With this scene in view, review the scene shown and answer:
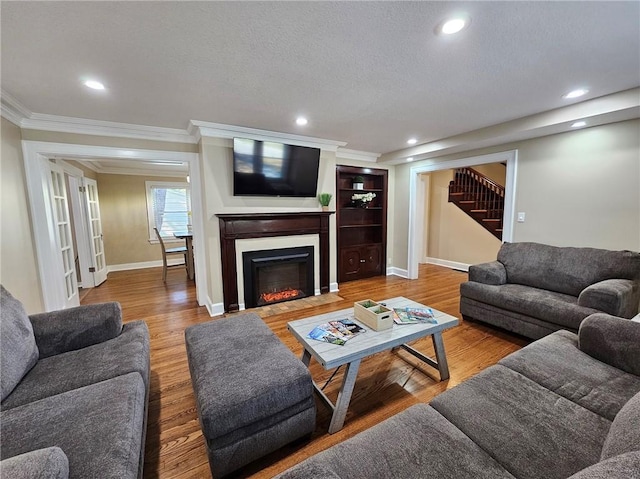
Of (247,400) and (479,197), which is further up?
(479,197)

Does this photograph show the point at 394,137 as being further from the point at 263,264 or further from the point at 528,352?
the point at 528,352

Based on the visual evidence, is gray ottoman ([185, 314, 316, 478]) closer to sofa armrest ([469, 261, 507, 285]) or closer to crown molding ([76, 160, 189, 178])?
sofa armrest ([469, 261, 507, 285])

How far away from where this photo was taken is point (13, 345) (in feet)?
4.35

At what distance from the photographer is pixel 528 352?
1550 mm

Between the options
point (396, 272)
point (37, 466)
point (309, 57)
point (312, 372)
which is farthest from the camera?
point (396, 272)

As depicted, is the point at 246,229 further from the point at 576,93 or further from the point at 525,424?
the point at 576,93

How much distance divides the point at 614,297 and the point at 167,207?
7.43 metres

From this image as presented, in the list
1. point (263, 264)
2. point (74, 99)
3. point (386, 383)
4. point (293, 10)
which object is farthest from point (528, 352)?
point (74, 99)

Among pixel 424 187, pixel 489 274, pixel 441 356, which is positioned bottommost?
pixel 441 356

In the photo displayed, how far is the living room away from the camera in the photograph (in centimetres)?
147

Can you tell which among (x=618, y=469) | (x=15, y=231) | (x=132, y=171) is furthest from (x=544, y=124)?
(x=132, y=171)

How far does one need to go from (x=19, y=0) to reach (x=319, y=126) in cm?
244

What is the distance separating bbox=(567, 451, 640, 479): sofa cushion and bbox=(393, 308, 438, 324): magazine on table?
53.7 inches

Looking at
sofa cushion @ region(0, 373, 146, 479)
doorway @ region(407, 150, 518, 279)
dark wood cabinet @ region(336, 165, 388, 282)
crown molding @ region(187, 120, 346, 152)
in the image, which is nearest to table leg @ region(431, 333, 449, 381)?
sofa cushion @ region(0, 373, 146, 479)
